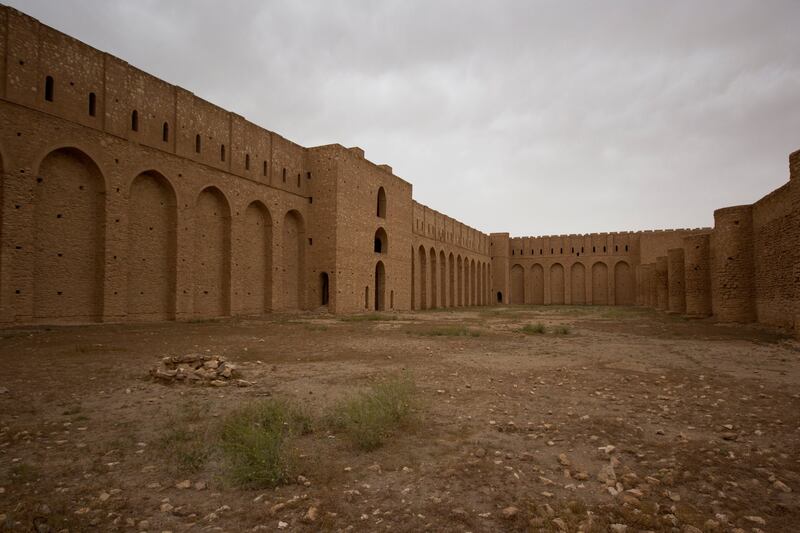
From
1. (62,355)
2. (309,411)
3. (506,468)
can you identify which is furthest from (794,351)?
(62,355)

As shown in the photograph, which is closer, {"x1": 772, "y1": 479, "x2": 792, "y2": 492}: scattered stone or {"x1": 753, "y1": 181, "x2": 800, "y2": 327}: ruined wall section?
{"x1": 772, "y1": 479, "x2": 792, "y2": 492}: scattered stone

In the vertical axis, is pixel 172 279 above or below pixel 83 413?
above

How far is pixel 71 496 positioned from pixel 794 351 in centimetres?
1431

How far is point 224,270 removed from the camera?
2466 centimetres

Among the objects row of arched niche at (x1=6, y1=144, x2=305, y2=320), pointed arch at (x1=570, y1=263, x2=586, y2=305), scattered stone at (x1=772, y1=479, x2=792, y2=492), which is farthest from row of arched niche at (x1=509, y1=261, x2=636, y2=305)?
scattered stone at (x1=772, y1=479, x2=792, y2=492)

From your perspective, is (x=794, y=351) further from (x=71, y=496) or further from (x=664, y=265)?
(x=664, y=265)

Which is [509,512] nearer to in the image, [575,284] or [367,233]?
[367,233]

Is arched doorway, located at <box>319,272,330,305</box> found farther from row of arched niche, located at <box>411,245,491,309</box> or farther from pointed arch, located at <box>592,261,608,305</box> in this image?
pointed arch, located at <box>592,261,608,305</box>

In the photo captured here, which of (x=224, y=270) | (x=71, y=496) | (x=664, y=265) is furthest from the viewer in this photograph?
(x=664, y=265)

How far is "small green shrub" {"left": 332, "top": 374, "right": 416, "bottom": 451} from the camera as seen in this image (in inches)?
183

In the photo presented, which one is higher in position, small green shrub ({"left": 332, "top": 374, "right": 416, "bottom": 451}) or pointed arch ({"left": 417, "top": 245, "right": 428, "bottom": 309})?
pointed arch ({"left": 417, "top": 245, "right": 428, "bottom": 309})

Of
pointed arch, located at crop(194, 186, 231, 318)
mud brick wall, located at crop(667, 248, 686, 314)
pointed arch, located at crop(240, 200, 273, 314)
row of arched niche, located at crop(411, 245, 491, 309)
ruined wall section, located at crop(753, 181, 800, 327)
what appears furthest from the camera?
row of arched niche, located at crop(411, 245, 491, 309)

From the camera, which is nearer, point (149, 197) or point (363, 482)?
point (363, 482)

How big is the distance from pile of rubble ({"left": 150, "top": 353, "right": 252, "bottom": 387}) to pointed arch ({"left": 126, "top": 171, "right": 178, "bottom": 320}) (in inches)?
528
